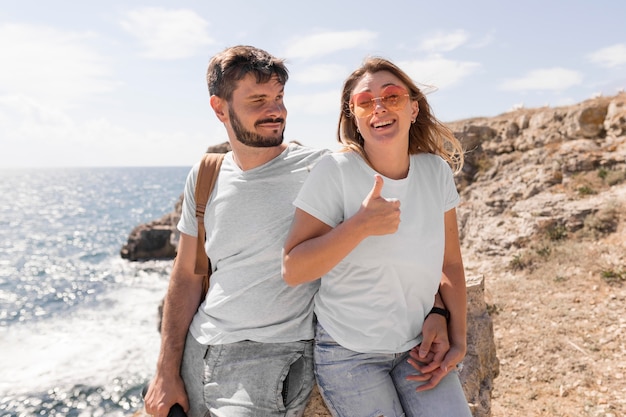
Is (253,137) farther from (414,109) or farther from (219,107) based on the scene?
(414,109)

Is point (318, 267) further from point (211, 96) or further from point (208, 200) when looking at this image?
point (211, 96)

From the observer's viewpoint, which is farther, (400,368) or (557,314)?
(557,314)

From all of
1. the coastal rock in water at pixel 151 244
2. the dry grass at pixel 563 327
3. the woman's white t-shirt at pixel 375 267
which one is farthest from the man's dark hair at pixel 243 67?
the coastal rock in water at pixel 151 244

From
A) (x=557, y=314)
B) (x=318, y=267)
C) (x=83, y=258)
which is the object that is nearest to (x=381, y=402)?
(x=318, y=267)

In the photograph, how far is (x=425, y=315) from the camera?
2477 mm

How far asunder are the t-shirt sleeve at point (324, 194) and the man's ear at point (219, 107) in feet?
3.22

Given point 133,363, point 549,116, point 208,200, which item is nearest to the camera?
point 208,200

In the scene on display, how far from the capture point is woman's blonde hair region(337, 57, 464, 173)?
255cm

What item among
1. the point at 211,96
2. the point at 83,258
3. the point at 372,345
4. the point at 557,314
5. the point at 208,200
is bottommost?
the point at 83,258

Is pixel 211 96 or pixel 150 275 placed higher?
pixel 211 96

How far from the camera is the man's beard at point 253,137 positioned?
2.94 meters

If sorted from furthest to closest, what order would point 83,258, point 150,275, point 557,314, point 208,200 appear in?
point 83,258
point 150,275
point 557,314
point 208,200

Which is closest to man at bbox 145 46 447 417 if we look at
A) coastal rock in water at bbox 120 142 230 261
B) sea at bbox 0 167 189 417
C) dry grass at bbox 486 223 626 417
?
dry grass at bbox 486 223 626 417

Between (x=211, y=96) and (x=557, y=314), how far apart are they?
696 centimetres
